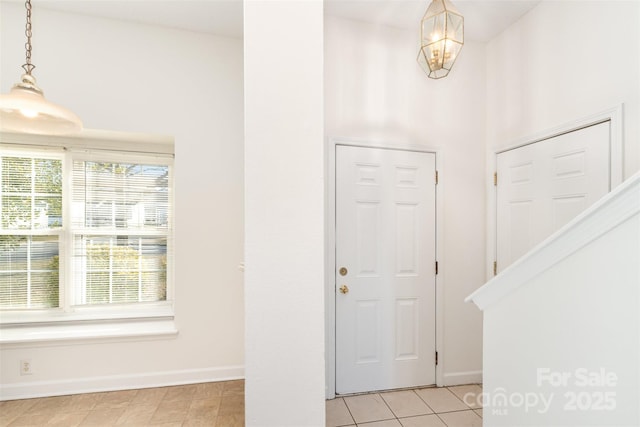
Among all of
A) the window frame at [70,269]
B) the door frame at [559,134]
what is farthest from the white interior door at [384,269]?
the window frame at [70,269]

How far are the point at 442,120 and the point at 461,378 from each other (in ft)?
7.19

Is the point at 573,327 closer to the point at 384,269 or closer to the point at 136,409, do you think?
the point at 384,269

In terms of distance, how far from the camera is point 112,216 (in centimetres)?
274

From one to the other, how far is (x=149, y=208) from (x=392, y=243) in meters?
2.23

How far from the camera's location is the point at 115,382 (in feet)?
7.82

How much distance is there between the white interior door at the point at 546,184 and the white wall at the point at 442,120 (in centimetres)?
21

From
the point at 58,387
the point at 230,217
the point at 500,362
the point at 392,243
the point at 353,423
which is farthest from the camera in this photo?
the point at 230,217

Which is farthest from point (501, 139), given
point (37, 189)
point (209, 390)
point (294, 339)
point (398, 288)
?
point (37, 189)

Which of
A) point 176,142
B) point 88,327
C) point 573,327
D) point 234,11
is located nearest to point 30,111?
point 176,142

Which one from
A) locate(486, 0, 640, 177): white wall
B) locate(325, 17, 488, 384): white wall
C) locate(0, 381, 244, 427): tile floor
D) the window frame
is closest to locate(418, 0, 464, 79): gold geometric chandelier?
locate(325, 17, 488, 384): white wall

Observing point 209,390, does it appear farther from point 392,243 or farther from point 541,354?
point 541,354

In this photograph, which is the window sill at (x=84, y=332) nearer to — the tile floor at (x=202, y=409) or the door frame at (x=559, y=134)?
the tile floor at (x=202, y=409)

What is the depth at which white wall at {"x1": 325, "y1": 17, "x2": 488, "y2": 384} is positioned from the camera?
7.83 feet

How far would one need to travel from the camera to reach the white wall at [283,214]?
3.81 ft
